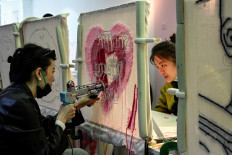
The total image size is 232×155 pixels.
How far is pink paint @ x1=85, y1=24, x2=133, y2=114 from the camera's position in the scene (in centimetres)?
127

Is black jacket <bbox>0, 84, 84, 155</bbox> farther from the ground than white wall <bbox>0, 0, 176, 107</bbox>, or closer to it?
closer to it

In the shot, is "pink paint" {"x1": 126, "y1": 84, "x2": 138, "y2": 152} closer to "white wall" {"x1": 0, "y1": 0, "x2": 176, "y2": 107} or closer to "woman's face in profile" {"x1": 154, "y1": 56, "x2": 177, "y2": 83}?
"woman's face in profile" {"x1": 154, "y1": 56, "x2": 177, "y2": 83}

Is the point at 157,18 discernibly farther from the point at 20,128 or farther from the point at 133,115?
the point at 20,128

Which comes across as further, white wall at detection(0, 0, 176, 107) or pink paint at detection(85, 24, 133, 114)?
white wall at detection(0, 0, 176, 107)

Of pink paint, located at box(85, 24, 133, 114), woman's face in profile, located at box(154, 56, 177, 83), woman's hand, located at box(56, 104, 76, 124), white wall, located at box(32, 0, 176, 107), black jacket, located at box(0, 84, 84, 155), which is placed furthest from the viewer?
white wall, located at box(32, 0, 176, 107)

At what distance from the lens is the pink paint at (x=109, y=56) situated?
127 cm

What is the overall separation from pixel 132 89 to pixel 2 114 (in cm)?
56

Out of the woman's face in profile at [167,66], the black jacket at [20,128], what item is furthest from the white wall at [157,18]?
the black jacket at [20,128]

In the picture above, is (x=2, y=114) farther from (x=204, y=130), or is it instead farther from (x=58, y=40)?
(x=204, y=130)

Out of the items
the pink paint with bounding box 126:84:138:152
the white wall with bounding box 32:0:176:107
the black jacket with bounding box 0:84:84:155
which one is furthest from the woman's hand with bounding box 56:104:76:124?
the white wall with bounding box 32:0:176:107

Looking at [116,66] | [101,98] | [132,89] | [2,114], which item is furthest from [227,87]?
[2,114]

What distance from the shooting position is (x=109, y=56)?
4.49ft

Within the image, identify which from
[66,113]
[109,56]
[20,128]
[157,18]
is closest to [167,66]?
[109,56]

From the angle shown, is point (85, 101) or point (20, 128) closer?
point (20, 128)
